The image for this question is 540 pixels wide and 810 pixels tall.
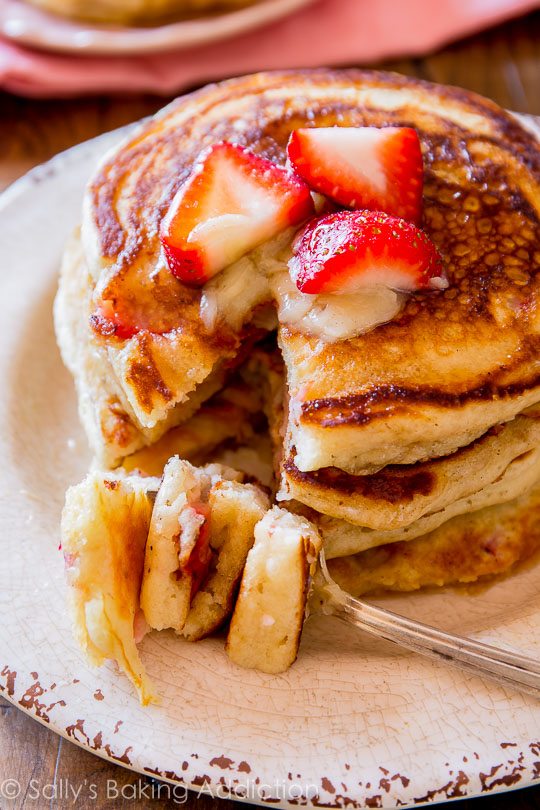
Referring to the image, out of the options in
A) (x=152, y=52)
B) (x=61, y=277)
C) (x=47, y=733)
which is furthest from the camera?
(x=152, y=52)

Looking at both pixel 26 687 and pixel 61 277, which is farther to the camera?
pixel 61 277

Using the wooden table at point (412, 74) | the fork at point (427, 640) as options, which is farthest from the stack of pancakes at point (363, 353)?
the wooden table at point (412, 74)

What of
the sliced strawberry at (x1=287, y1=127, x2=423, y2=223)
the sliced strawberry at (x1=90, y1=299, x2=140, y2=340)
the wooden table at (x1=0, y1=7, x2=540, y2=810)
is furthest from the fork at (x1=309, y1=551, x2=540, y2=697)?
the wooden table at (x1=0, y1=7, x2=540, y2=810)

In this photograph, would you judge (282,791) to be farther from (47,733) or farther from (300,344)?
(300,344)

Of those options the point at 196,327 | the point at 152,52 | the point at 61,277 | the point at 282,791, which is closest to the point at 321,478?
the point at 196,327

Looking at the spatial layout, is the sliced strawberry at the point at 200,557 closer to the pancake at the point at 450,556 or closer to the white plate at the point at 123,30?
the pancake at the point at 450,556

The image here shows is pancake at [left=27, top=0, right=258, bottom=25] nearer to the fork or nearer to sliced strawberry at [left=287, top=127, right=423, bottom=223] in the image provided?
sliced strawberry at [left=287, top=127, right=423, bottom=223]

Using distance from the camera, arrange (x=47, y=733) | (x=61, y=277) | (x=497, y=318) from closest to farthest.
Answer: (x=47, y=733) → (x=497, y=318) → (x=61, y=277)
